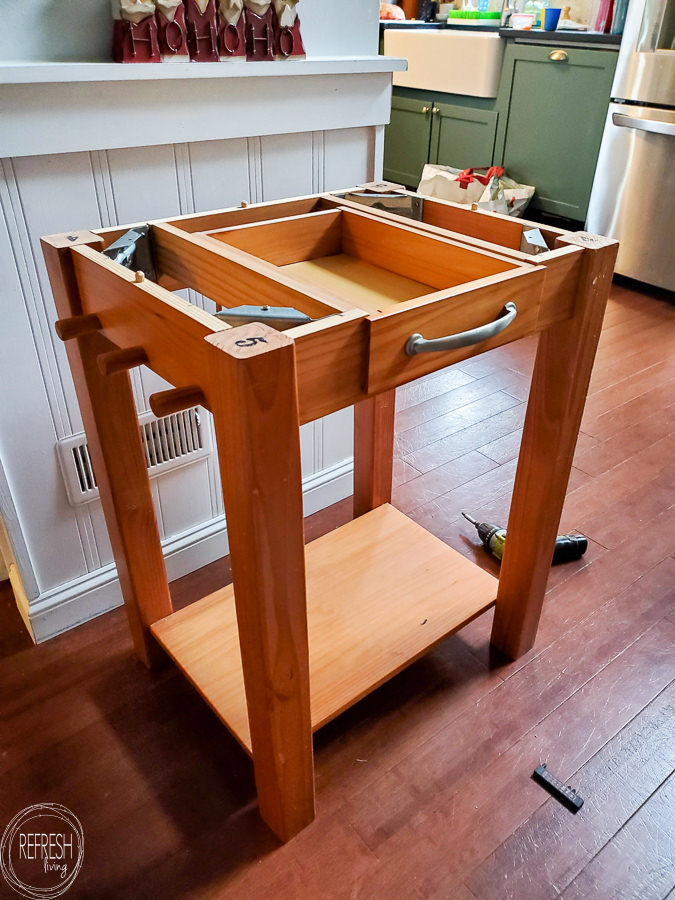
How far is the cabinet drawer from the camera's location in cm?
76

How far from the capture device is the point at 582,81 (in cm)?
313

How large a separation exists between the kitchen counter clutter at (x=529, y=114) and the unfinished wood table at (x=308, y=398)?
2.45 meters

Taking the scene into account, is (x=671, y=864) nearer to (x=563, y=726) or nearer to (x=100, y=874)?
(x=563, y=726)

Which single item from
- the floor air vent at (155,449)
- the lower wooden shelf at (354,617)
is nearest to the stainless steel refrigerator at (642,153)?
the lower wooden shelf at (354,617)

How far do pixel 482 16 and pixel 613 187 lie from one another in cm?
151

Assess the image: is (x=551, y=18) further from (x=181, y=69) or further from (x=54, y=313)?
(x=54, y=313)

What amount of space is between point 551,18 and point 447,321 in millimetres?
3242

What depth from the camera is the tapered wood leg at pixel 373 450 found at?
1415 mm

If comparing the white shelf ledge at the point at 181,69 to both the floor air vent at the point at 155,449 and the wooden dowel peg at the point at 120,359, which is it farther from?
the floor air vent at the point at 155,449

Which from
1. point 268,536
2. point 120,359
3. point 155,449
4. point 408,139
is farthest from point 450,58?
point 268,536

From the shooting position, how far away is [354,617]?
1.23 m

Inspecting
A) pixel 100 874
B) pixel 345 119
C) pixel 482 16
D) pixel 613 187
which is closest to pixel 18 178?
pixel 345 119

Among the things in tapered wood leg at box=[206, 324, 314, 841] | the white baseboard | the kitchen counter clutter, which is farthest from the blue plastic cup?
tapered wood leg at box=[206, 324, 314, 841]

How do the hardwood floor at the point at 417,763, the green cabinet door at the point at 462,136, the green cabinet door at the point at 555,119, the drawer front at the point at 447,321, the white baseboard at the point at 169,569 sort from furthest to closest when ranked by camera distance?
the green cabinet door at the point at 462,136
the green cabinet door at the point at 555,119
the white baseboard at the point at 169,569
the hardwood floor at the point at 417,763
the drawer front at the point at 447,321
